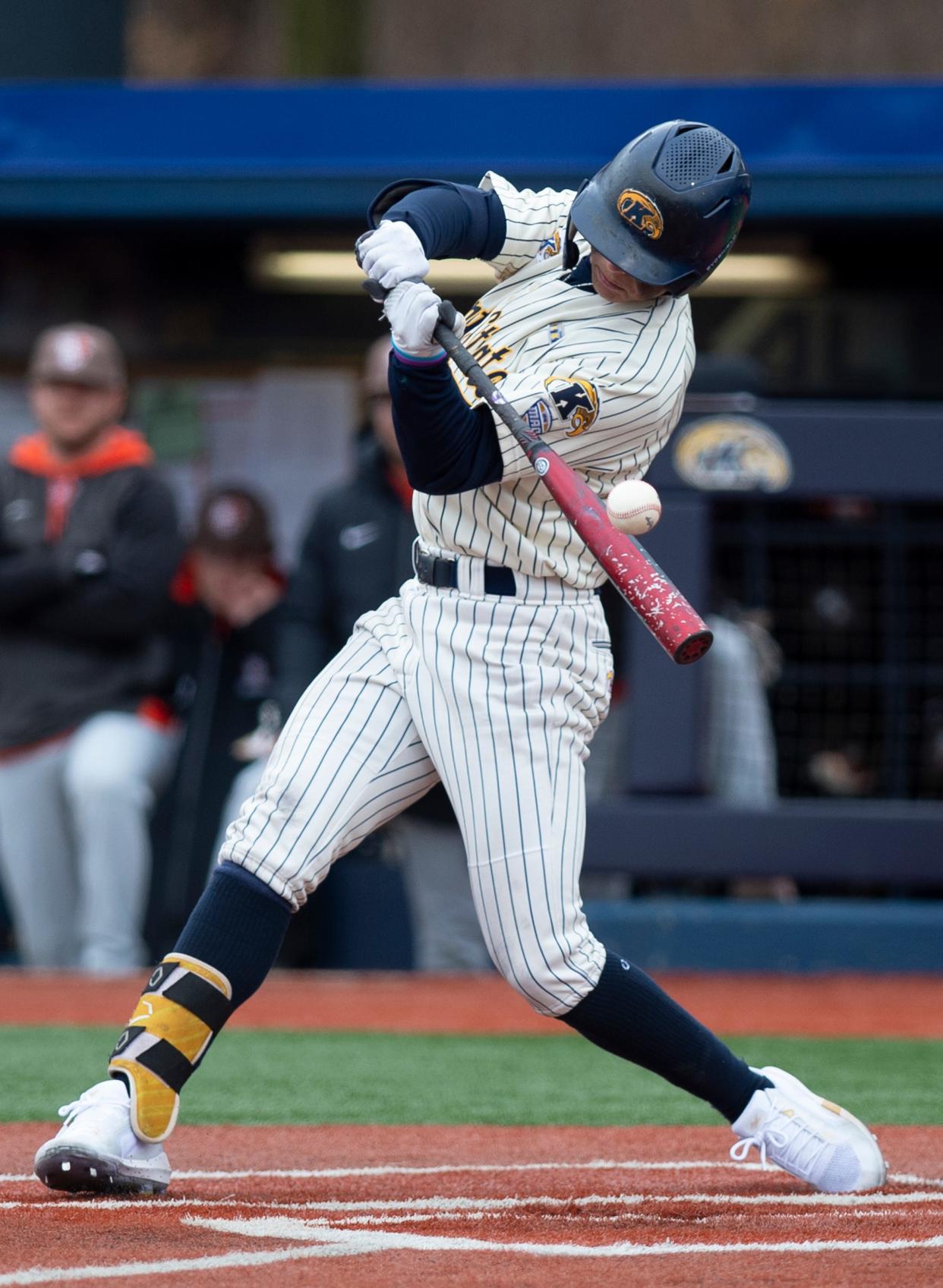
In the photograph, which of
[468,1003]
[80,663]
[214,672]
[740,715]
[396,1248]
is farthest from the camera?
[214,672]

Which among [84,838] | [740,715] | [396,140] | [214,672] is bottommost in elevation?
[84,838]

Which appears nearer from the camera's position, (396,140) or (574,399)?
(574,399)

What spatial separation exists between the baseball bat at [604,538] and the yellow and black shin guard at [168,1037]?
0.76 m

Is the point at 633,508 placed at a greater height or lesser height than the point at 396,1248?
greater

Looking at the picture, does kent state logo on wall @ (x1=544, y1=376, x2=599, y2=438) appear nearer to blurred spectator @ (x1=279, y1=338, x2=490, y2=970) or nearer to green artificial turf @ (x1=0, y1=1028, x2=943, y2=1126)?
green artificial turf @ (x1=0, y1=1028, x2=943, y2=1126)

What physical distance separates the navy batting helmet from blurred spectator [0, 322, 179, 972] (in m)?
3.08

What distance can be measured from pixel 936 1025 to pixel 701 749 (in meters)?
1.16

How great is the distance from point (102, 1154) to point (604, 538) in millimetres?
1018

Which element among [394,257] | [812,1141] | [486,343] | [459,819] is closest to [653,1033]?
[812,1141]

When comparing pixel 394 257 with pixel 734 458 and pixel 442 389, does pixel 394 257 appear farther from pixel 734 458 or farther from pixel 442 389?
pixel 734 458

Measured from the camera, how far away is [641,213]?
2.67m

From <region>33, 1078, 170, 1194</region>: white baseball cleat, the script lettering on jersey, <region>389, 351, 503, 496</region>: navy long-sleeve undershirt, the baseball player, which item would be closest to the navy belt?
the baseball player

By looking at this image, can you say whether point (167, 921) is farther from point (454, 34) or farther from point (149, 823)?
point (454, 34)

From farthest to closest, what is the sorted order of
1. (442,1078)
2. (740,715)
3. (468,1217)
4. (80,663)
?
(740,715) → (80,663) → (442,1078) → (468,1217)
